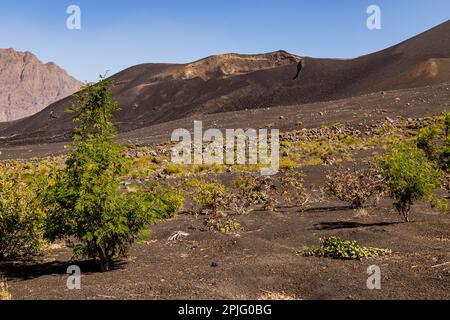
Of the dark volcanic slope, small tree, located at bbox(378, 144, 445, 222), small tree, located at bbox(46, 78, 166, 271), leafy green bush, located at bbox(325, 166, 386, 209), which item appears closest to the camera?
small tree, located at bbox(46, 78, 166, 271)

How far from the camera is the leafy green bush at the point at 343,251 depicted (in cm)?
945

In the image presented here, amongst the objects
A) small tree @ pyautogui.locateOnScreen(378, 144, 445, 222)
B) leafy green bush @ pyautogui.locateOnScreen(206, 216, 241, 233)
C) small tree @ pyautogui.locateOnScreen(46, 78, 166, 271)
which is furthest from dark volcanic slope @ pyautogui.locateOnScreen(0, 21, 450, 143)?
small tree @ pyautogui.locateOnScreen(46, 78, 166, 271)

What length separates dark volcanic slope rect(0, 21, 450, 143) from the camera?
3051 inches

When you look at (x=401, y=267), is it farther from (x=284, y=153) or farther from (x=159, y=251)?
(x=284, y=153)

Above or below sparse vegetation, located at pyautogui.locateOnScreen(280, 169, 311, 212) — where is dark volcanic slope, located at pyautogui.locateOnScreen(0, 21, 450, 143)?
above

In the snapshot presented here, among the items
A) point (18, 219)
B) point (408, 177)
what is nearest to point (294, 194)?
point (408, 177)

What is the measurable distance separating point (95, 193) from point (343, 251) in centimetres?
478

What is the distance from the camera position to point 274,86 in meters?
94.8

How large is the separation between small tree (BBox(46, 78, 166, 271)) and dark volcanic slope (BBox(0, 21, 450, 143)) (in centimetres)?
6745

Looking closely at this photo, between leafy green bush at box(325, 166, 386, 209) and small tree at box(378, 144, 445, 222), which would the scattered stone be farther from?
leafy green bush at box(325, 166, 386, 209)

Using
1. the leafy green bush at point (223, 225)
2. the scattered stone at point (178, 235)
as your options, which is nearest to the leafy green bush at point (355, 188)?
the leafy green bush at point (223, 225)

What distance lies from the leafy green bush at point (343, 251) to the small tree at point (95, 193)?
10.8 ft

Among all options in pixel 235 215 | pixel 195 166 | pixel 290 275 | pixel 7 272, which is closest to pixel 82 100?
pixel 7 272

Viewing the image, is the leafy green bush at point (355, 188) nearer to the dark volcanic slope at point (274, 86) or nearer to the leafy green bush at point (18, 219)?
the leafy green bush at point (18, 219)
